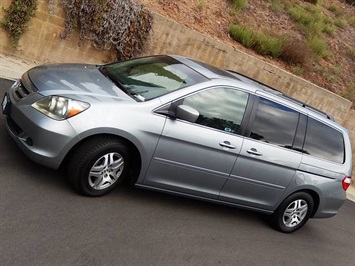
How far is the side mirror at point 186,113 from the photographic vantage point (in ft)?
15.4

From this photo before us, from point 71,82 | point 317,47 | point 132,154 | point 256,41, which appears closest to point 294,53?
point 256,41

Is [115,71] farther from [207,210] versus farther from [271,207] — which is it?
[271,207]

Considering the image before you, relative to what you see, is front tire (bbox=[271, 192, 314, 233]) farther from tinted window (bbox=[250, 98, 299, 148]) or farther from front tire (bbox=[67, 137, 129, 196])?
front tire (bbox=[67, 137, 129, 196])

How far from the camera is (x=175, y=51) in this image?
10469mm

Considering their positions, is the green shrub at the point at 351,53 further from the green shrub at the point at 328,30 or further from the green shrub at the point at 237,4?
the green shrub at the point at 237,4

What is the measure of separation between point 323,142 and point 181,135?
2374 mm

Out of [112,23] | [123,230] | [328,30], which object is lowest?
[123,230]

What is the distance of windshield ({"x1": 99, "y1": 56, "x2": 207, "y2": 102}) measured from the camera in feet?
16.3

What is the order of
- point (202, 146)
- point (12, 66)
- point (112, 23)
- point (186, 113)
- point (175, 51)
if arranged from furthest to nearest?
point (175, 51), point (112, 23), point (12, 66), point (202, 146), point (186, 113)

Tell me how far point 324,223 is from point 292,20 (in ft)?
32.6

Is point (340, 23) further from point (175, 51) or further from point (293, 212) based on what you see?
point (293, 212)

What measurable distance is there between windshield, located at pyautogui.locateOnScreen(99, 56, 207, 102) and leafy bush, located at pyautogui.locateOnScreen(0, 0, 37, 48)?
415 centimetres

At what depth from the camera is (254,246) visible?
5.38m

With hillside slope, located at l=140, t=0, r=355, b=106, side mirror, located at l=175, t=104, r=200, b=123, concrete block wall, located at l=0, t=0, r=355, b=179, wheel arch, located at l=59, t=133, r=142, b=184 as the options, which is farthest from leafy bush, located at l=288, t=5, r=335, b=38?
wheel arch, located at l=59, t=133, r=142, b=184
